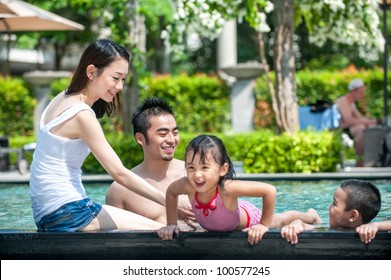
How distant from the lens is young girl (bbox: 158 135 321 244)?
4.79 m

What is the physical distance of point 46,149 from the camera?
17.2 ft

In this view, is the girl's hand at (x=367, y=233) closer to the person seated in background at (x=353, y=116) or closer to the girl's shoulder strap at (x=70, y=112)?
the girl's shoulder strap at (x=70, y=112)

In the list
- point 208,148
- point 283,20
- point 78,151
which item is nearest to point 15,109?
point 283,20

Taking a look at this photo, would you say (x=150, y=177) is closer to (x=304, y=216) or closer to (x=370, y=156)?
(x=304, y=216)

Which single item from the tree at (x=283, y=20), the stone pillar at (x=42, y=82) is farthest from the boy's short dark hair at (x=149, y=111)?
the stone pillar at (x=42, y=82)

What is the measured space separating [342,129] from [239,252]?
11931 mm

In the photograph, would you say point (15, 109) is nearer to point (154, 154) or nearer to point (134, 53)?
point (134, 53)

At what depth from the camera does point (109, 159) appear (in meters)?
5.10

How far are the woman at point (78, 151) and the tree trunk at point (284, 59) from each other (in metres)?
9.26

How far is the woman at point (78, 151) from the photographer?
16.8ft

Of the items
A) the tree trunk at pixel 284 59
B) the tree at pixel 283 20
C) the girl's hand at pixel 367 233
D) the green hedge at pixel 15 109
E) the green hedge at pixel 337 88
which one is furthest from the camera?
the green hedge at pixel 15 109

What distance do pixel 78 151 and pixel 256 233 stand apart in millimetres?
1181

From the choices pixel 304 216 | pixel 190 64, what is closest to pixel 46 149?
pixel 304 216
